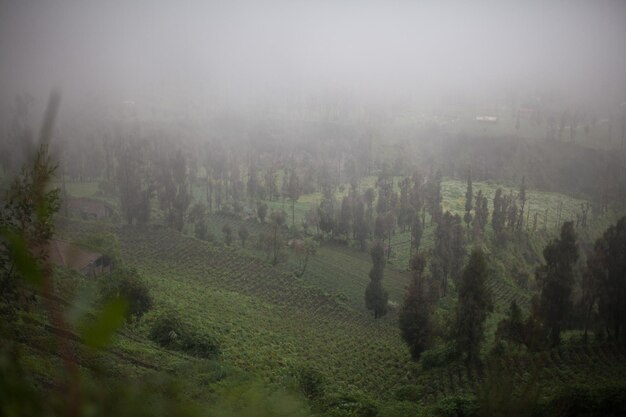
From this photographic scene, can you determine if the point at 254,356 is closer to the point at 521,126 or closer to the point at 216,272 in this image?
the point at 216,272

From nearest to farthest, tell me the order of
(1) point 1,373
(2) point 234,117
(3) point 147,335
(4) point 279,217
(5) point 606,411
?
(1) point 1,373 → (5) point 606,411 → (3) point 147,335 → (4) point 279,217 → (2) point 234,117

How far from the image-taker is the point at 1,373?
6.93 feet

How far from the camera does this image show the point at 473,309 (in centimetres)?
2669

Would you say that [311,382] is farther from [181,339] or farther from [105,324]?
[105,324]

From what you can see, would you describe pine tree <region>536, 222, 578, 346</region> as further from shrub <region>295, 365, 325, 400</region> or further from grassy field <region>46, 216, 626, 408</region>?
shrub <region>295, 365, 325, 400</region>

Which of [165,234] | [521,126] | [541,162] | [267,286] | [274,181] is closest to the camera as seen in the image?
[267,286]

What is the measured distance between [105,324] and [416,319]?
2990 centimetres

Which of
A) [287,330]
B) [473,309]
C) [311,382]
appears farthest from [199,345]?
[473,309]

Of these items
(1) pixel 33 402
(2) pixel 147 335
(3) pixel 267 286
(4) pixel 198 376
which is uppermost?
(1) pixel 33 402

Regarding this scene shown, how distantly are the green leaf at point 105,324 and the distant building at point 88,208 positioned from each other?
62.3 m

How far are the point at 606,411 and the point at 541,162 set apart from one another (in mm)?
103381

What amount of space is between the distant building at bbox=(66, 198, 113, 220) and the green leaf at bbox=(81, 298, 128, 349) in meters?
62.3

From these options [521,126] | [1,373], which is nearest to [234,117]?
[521,126]

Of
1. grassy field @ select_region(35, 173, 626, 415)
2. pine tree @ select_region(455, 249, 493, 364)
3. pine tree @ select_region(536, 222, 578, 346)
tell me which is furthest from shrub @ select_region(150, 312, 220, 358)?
pine tree @ select_region(536, 222, 578, 346)
